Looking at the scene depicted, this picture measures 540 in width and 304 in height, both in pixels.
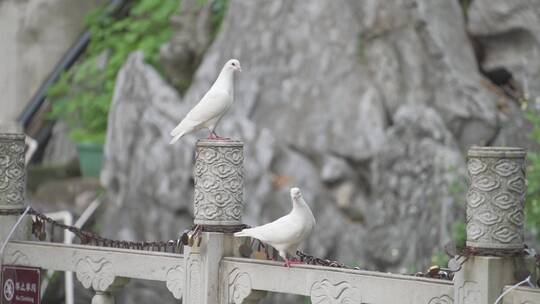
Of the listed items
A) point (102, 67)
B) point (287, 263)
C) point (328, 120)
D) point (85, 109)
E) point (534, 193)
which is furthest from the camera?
point (102, 67)

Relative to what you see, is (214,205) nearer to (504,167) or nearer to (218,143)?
(218,143)

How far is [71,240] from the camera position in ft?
43.4

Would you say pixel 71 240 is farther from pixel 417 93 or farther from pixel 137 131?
pixel 417 93

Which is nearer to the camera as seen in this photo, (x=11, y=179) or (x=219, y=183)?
(x=219, y=183)

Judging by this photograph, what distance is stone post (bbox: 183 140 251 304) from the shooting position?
7328 millimetres

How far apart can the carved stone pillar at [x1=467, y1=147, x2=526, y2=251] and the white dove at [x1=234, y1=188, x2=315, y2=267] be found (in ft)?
3.25

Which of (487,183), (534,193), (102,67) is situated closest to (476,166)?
(487,183)

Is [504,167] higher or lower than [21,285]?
higher

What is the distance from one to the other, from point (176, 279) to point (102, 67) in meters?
8.94

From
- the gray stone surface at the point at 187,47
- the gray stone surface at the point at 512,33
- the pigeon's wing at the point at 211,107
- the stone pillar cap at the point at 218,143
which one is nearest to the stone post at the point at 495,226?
the stone pillar cap at the point at 218,143

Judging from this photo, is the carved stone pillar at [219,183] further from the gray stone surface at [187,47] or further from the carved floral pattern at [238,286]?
the gray stone surface at [187,47]

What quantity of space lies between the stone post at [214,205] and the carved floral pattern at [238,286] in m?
0.08

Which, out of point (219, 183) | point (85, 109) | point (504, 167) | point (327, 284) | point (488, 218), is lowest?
point (327, 284)

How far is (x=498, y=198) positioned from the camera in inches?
245
